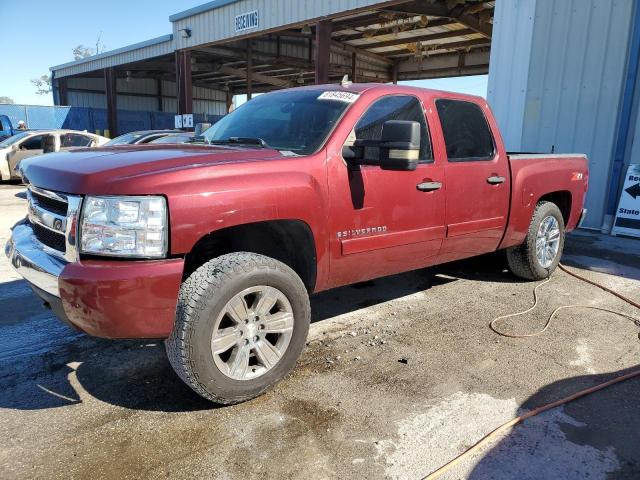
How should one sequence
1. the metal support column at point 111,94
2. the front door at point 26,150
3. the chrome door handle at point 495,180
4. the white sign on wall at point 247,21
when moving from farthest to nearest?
the metal support column at point 111,94, the white sign on wall at point 247,21, the front door at point 26,150, the chrome door handle at point 495,180

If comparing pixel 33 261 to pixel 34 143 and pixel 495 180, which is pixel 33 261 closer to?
pixel 495 180

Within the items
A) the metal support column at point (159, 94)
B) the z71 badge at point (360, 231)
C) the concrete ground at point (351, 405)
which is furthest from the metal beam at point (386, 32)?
the metal support column at point (159, 94)

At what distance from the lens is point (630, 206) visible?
8.05m

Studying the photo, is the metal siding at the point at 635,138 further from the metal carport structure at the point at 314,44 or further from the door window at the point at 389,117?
the door window at the point at 389,117

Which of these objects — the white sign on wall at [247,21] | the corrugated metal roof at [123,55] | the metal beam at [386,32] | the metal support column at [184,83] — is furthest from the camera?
the corrugated metal roof at [123,55]

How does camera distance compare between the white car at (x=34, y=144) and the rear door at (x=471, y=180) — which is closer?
the rear door at (x=471, y=180)

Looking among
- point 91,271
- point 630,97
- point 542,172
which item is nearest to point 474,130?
point 542,172

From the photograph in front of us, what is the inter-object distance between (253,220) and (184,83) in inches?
713

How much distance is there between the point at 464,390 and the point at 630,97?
7067 mm

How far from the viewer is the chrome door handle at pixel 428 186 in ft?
12.0

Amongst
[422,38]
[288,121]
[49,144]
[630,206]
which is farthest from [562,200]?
[422,38]

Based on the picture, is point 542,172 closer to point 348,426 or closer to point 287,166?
point 287,166

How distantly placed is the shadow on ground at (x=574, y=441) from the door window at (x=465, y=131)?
76.3 inches

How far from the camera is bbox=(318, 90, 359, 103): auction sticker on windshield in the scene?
348cm
